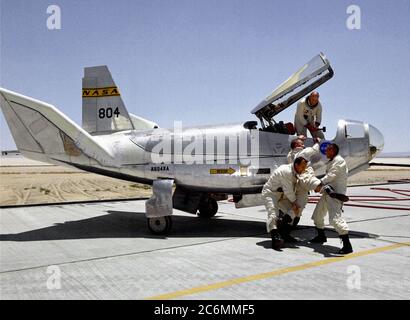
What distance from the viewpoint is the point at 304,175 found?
271 inches

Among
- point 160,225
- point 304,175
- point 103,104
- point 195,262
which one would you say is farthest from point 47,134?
point 304,175

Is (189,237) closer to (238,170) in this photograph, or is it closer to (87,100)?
(238,170)

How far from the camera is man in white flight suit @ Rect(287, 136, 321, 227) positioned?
6.77 m

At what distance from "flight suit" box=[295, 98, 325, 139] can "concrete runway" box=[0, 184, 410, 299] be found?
2.35 m

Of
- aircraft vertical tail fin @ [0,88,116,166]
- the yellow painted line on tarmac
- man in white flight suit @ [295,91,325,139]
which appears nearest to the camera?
the yellow painted line on tarmac

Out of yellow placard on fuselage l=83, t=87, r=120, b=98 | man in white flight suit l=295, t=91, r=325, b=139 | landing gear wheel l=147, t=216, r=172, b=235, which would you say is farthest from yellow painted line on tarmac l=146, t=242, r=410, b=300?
yellow placard on fuselage l=83, t=87, r=120, b=98

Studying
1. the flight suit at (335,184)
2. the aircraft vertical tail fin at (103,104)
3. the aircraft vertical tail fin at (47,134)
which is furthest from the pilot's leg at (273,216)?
the aircraft vertical tail fin at (103,104)

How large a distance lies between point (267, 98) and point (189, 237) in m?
3.54

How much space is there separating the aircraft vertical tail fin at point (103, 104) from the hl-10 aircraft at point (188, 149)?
1.16 feet

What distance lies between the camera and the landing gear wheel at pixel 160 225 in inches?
323

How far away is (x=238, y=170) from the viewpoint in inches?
323

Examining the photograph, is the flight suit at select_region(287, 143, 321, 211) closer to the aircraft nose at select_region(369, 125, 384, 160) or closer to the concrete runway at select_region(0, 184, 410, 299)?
the concrete runway at select_region(0, 184, 410, 299)

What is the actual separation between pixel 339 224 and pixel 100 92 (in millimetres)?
6950
